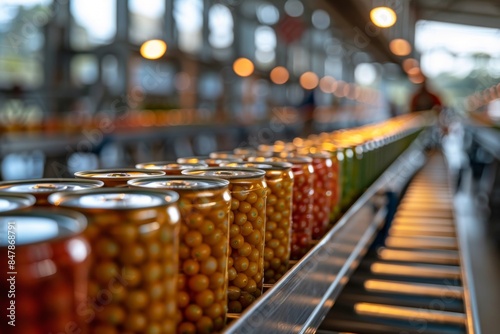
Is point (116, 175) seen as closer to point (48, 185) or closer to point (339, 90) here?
point (48, 185)

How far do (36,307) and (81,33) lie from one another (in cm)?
1099

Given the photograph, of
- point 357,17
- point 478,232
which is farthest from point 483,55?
point 357,17

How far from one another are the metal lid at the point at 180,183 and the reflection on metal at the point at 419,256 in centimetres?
177

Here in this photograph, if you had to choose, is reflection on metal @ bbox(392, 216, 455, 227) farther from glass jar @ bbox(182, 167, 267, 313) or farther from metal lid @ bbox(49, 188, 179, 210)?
metal lid @ bbox(49, 188, 179, 210)

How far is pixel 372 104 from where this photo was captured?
36156 millimetres

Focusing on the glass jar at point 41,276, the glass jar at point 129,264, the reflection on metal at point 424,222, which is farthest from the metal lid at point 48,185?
the reflection on metal at point 424,222

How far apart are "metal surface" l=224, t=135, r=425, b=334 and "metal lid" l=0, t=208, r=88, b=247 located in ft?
0.85

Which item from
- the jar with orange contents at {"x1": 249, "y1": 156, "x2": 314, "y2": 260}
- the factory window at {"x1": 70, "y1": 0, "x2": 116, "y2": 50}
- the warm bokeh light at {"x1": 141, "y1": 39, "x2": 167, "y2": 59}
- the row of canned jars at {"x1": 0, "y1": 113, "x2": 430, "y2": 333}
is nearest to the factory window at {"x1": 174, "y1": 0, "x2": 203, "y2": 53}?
the factory window at {"x1": 70, "y1": 0, "x2": 116, "y2": 50}

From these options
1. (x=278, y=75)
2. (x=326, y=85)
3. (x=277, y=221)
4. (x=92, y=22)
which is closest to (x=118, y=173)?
(x=277, y=221)

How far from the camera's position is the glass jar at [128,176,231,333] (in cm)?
83

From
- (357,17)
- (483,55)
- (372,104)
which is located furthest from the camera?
(372,104)

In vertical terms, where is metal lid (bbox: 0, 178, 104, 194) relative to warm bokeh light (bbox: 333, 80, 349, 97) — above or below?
below

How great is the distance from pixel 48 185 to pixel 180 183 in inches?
7.7

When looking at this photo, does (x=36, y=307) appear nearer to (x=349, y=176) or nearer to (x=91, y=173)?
(x=91, y=173)
